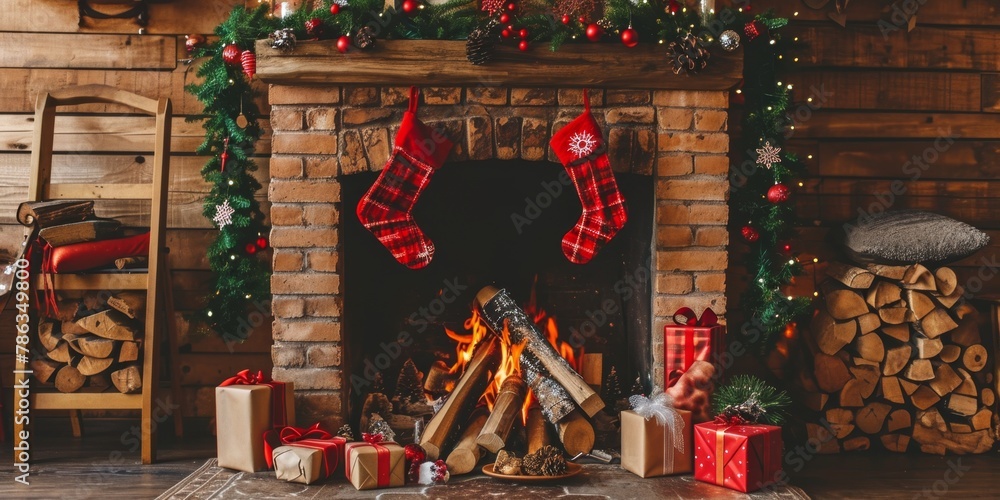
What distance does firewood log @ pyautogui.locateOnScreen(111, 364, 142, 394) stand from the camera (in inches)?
121

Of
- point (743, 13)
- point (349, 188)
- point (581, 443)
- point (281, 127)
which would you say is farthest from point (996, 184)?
point (281, 127)

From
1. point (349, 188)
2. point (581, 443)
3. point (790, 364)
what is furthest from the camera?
point (790, 364)

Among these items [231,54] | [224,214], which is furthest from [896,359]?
[231,54]

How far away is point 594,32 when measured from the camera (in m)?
2.90

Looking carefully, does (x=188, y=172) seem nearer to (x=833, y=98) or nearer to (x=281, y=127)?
(x=281, y=127)

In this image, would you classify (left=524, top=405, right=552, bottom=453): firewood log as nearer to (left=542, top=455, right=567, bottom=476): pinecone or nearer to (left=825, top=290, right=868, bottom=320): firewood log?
A: (left=542, top=455, right=567, bottom=476): pinecone

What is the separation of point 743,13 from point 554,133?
33.9 inches

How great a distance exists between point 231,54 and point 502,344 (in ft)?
5.00

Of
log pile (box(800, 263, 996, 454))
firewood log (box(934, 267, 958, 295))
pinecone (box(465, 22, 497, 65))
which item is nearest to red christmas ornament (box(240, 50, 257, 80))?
pinecone (box(465, 22, 497, 65))

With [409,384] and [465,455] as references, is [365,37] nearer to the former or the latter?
[409,384]

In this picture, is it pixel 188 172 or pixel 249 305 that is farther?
pixel 188 172

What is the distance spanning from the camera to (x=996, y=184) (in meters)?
3.53

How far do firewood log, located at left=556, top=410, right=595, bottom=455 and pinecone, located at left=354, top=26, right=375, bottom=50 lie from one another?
5.03ft

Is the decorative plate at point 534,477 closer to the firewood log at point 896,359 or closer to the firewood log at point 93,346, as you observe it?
the firewood log at point 896,359
